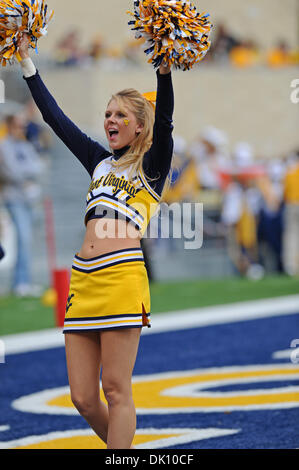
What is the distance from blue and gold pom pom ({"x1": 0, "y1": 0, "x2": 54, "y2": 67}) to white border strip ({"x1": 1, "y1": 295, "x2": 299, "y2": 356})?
351 cm

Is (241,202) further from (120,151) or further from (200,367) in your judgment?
(120,151)

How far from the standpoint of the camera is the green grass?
8.33 meters

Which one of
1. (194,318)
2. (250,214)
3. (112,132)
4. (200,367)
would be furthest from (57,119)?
(250,214)

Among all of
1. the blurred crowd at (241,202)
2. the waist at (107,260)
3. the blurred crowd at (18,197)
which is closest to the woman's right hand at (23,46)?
the waist at (107,260)

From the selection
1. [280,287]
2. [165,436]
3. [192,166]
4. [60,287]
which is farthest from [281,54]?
[165,436]

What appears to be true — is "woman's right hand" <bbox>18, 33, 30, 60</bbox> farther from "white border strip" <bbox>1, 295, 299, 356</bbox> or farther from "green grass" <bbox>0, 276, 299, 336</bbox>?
"green grass" <bbox>0, 276, 299, 336</bbox>

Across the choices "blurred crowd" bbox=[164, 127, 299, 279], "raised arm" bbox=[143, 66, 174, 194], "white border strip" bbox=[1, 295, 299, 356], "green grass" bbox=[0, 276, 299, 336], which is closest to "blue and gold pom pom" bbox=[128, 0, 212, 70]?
"raised arm" bbox=[143, 66, 174, 194]

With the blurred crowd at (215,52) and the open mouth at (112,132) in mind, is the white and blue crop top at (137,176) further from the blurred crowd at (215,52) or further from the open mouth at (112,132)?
the blurred crowd at (215,52)

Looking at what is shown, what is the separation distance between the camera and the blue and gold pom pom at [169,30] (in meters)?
3.25

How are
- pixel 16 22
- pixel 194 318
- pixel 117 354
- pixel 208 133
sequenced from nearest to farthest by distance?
pixel 117 354 → pixel 16 22 → pixel 194 318 → pixel 208 133

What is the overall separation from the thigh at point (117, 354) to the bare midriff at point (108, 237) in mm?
308

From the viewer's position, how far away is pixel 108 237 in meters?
3.35

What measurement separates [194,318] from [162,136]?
16.9ft
